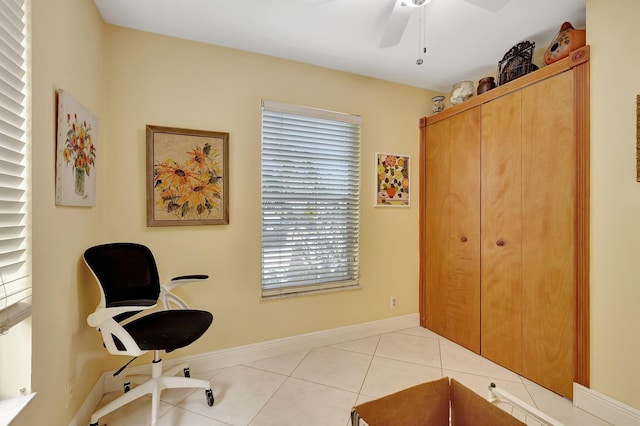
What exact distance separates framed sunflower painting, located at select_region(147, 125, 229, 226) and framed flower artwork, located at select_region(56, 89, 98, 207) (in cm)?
35

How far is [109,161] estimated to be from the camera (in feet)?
6.57

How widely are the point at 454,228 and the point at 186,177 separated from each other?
2397 mm

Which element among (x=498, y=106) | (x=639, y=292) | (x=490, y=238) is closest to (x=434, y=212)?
(x=490, y=238)

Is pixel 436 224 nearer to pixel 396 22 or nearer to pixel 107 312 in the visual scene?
pixel 396 22

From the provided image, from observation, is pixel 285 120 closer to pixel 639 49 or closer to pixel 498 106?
pixel 498 106

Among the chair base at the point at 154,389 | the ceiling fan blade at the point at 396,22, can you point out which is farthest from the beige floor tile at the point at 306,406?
the ceiling fan blade at the point at 396,22

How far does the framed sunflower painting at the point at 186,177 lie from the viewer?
208 centimetres

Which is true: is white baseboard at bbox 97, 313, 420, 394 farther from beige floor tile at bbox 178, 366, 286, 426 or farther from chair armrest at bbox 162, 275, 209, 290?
chair armrest at bbox 162, 275, 209, 290

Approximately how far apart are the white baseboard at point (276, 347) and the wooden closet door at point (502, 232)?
872mm

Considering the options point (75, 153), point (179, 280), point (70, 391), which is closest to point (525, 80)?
point (179, 280)

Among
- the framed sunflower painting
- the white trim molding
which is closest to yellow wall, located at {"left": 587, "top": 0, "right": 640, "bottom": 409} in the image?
the white trim molding

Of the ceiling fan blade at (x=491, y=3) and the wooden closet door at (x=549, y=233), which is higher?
the ceiling fan blade at (x=491, y=3)

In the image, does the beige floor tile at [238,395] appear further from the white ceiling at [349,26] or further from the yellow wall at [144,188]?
the white ceiling at [349,26]

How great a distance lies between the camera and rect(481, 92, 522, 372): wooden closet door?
2.18 m
